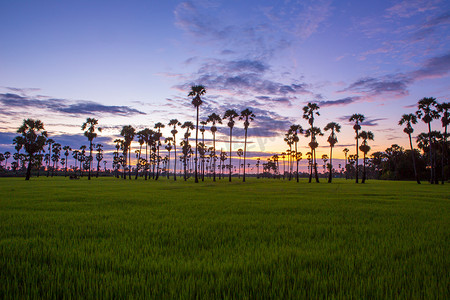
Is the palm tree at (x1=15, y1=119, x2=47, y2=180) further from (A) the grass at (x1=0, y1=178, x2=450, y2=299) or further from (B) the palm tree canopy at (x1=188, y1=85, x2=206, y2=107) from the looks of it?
(A) the grass at (x1=0, y1=178, x2=450, y2=299)

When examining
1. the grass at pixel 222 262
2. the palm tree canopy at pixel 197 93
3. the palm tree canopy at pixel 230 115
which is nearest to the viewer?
the grass at pixel 222 262

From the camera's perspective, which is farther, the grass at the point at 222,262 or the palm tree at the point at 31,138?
the palm tree at the point at 31,138

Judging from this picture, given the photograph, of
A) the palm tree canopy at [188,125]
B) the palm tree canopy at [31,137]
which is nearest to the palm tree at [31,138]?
the palm tree canopy at [31,137]

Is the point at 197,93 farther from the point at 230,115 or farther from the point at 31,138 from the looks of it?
the point at 31,138

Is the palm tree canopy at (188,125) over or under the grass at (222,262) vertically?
over

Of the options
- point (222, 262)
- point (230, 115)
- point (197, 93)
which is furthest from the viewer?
point (230, 115)

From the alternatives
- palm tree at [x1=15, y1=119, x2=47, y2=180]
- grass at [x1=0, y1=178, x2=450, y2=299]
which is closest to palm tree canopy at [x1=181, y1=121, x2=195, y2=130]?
palm tree at [x1=15, y1=119, x2=47, y2=180]

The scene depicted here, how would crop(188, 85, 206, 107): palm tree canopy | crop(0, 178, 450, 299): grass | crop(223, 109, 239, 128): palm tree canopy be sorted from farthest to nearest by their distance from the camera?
crop(223, 109, 239, 128): palm tree canopy
crop(188, 85, 206, 107): palm tree canopy
crop(0, 178, 450, 299): grass

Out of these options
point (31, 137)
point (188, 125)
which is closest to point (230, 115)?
point (188, 125)

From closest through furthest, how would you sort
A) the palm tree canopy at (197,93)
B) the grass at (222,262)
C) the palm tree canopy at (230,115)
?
the grass at (222,262), the palm tree canopy at (197,93), the palm tree canopy at (230,115)

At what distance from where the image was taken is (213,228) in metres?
8.58

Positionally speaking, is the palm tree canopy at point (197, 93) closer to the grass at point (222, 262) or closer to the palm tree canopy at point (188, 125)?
the palm tree canopy at point (188, 125)

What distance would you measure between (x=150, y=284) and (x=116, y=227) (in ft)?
17.6

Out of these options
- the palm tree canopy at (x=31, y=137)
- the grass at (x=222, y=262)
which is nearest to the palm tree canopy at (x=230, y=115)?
the palm tree canopy at (x=31, y=137)
